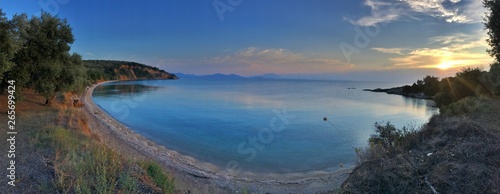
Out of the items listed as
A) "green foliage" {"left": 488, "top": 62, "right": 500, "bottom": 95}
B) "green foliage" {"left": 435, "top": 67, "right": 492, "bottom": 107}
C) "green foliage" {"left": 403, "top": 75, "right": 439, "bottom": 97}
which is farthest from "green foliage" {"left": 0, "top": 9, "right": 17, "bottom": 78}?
"green foliage" {"left": 403, "top": 75, "right": 439, "bottom": 97}

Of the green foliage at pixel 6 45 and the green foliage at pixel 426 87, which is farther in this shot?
the green foliage at pixel 426 87

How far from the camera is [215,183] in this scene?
39.2 feet

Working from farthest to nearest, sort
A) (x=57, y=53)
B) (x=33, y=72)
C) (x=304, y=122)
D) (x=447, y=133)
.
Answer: (x=304, y=122) → (x=57, y=53) → (x=33, y=72) → (x=447, y=133)

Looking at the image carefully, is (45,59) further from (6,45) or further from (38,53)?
(6,45)

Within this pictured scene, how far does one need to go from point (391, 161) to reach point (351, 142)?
16.9 metres

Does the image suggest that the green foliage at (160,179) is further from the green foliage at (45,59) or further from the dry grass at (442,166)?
the green foliage at (45,59)

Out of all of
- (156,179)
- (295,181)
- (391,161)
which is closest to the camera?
(391,161)

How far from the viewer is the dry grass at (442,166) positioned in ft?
17.5

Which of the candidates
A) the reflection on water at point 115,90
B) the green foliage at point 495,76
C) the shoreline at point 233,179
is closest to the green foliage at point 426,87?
the green foliage at point 495,76

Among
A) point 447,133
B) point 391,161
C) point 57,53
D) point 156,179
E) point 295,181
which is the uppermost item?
point 57,53

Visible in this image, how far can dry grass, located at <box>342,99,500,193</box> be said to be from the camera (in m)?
5.34

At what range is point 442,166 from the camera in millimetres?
5844

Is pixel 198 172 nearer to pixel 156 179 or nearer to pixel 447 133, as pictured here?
pixel 156 179

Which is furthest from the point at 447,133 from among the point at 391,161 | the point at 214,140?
the point at 214,140
